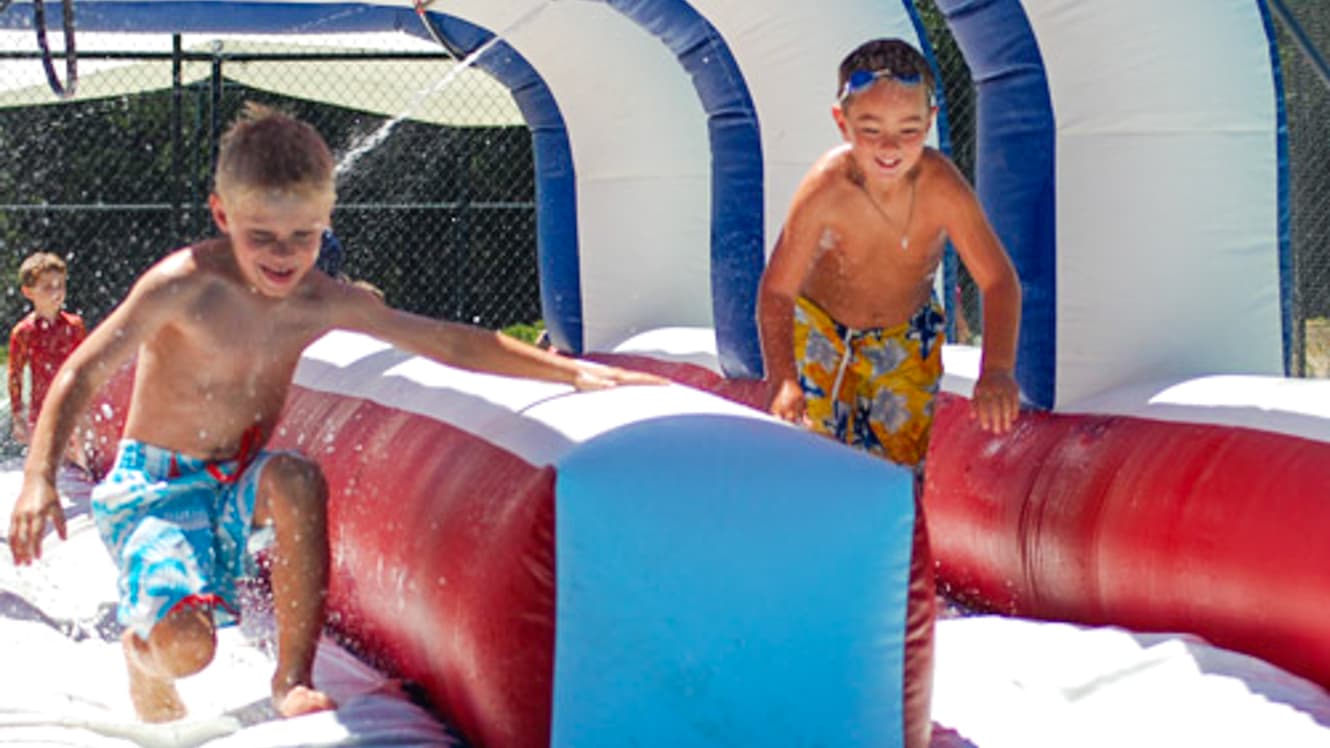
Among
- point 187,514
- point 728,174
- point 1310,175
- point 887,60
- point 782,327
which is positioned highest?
point 887,60

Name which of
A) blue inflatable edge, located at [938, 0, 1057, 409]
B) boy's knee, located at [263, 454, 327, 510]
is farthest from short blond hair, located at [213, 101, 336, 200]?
blue inflatable edge, located at [938, 0, 1057, 409]

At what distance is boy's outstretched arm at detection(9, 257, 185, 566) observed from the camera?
8.50 ft

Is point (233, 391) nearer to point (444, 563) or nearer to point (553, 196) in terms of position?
point (444, 563)

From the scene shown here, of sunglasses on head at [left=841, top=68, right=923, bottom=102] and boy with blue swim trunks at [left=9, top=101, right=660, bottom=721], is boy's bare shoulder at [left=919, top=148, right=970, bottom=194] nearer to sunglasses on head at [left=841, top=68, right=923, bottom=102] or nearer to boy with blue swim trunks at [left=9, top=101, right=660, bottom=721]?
sunglasses on head at [left=841, top=68, right=923, bottom=102]

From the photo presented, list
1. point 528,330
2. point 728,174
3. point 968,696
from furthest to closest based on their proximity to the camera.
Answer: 1. point 528,330
2. point 728,174
3. point 968,696

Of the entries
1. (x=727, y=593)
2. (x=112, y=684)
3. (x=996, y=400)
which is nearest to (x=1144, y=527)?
(x=996, y=400)

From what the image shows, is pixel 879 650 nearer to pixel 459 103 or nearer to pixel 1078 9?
pixel 1078 9

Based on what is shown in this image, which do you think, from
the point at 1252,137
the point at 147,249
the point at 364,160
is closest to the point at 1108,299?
the point at 1252,137

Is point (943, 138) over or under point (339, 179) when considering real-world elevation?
over

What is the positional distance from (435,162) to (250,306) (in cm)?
950

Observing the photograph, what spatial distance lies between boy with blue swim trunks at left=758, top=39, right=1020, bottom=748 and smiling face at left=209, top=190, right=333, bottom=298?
110cm

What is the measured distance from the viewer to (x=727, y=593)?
7.95ft

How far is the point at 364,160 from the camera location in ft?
44.1

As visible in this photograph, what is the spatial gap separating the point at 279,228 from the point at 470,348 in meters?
0.37
